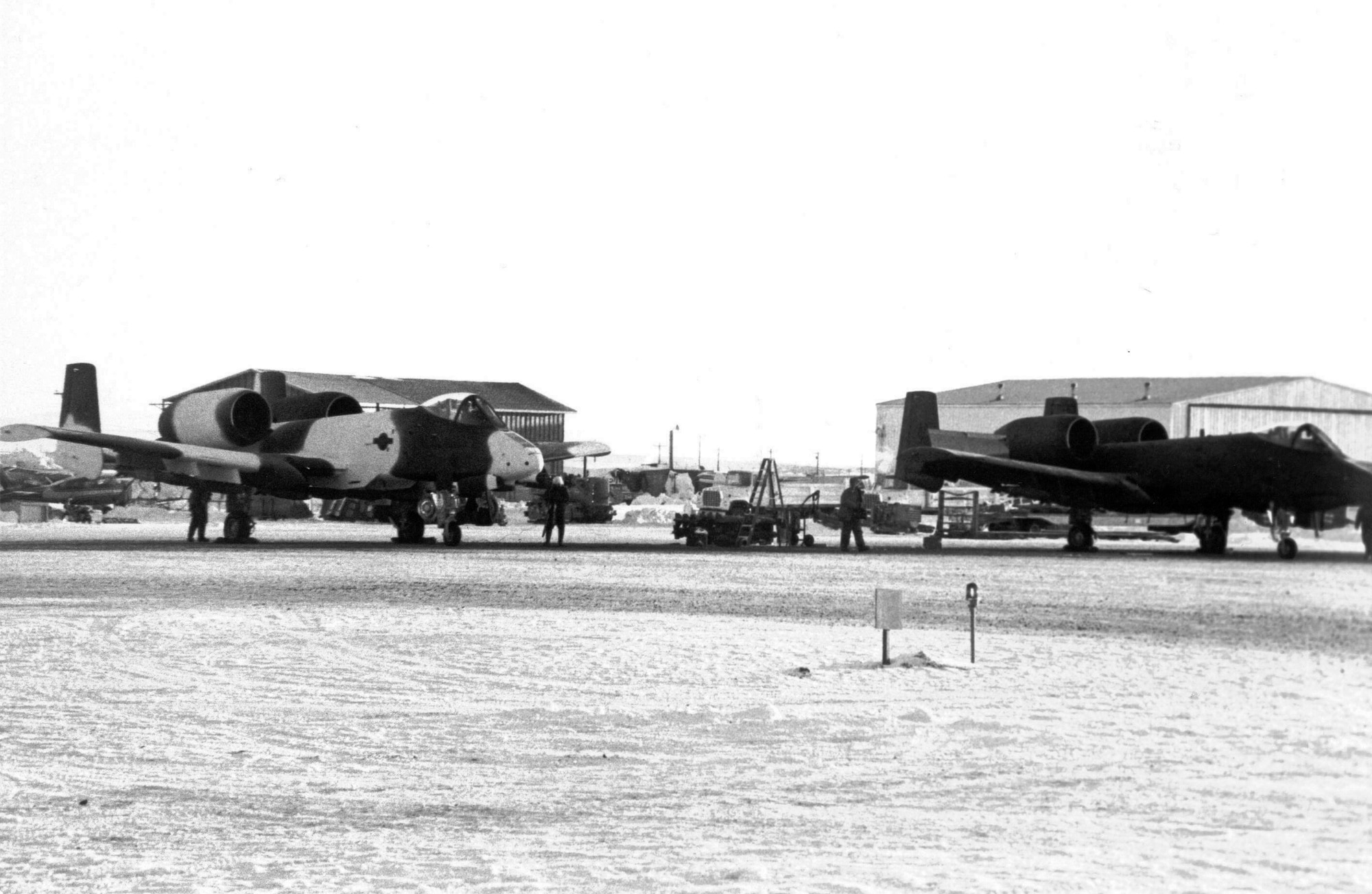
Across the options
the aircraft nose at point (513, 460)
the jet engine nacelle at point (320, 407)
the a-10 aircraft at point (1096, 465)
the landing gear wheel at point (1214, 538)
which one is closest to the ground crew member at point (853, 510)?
the a-10 aircraft at point (1096, 465)

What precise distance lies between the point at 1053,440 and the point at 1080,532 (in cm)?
253

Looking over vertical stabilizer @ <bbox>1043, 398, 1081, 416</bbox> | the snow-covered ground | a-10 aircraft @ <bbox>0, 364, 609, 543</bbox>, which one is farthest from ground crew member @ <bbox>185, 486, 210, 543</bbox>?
vertical stabilizer @ <bbox>1043, 398, 1081, 416</bbox>

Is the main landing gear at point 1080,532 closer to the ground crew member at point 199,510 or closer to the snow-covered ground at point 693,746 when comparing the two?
the snow-covered ground at point 693,746

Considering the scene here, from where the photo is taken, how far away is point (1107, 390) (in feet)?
124

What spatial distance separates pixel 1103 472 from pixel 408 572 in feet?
58.7

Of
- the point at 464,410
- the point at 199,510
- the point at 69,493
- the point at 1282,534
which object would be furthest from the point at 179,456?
the point at 69,493

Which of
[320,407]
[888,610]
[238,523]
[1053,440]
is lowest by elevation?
[888,610]

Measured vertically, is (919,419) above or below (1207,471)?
above

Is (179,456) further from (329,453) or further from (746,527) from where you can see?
(746,527)

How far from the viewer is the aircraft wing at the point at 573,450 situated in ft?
128

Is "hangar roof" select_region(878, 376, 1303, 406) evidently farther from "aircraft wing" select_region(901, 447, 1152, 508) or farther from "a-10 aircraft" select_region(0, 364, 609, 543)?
"a-10 aircraft" select_region(0, 364, 609, 543)

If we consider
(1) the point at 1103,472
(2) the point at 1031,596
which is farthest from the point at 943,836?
(1) the point at 1103,472

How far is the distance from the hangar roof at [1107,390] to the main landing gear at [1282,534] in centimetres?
155

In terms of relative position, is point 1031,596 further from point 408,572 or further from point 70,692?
point 70,692
